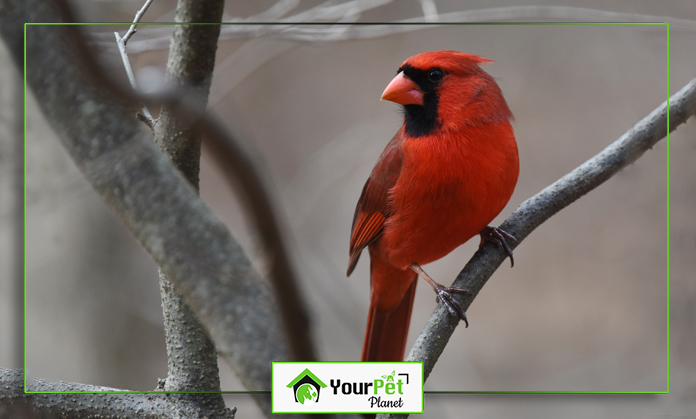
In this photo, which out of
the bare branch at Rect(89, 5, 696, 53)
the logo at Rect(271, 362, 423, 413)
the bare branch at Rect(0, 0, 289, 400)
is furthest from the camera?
the bare branch at Rect(89, 5, 696, 53)

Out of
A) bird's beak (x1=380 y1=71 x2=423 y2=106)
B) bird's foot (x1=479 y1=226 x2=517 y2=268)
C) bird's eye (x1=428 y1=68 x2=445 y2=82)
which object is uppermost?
bird's eye (x1=428 y1=68 x2=445 y2=82)

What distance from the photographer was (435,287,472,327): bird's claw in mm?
1400

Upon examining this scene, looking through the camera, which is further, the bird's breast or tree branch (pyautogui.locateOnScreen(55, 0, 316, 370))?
the bird's breast

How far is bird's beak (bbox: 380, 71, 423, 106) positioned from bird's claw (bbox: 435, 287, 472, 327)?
56 cm

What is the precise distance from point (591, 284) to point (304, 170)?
0.96 metres

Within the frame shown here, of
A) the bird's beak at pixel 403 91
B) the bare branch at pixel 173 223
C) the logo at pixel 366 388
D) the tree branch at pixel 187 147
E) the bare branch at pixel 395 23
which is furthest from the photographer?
the bird's beak at pixel 403 91

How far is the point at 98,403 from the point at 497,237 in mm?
1168

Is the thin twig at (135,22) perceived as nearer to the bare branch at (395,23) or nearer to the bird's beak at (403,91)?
the bare branch at (395,23)

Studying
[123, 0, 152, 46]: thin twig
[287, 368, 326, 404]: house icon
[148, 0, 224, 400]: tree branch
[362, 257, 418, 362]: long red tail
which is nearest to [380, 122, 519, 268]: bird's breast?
[362, 257, 418, 362]: long red tail

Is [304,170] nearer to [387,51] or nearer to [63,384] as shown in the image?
[387,51]

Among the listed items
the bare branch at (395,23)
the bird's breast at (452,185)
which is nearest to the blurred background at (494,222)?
the bare branch at (395,23)

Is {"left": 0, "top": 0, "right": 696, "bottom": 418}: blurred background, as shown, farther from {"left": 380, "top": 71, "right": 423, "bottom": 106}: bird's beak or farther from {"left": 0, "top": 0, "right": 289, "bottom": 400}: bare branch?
{"left": 0, "top": 0, "right": 289, "bottom": 400}: bare branch

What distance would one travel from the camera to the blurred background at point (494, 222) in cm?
145

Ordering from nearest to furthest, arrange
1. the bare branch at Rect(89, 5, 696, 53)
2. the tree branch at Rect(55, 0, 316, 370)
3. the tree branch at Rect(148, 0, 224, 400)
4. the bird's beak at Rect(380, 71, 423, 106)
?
the tree branch at Rect(55, 0, 316, 370)
the tree branch at Rect(148, 0, 224, 400)
the bare branch at Rect(89, 5, 696, 53)
the bird's beak at Rect(380, 71, 423, 106)
